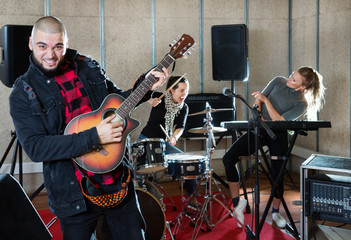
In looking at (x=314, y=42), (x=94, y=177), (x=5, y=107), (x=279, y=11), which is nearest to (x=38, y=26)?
(x=94, y=177)

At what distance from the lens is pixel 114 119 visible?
184 cm

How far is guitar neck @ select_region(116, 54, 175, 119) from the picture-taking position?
184 centimetres

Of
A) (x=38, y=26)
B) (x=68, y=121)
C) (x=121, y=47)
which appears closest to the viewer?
(x=38, y=26)

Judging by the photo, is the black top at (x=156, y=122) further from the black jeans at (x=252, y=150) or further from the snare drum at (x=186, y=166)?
the black jeans at (x=252, y=150)

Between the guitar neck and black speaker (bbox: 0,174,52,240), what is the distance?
79 centimetres

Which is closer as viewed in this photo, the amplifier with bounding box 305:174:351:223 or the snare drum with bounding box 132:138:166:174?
the amplifier with bounding box 305:174:351:223

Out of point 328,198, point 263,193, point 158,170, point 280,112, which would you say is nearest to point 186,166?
point 158,170

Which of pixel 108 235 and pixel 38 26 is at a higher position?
pixel 38 26

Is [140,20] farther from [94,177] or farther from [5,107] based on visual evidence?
[94,177]

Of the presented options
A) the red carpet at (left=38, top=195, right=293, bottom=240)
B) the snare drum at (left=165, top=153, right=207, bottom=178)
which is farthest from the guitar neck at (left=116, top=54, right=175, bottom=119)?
the snare drum at (left=165, top=153, right=207, bottom=178)

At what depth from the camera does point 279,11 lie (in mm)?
6012

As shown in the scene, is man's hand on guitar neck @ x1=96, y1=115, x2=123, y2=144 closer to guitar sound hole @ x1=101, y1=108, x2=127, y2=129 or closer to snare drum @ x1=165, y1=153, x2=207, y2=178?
guitar sound hole @ x1=101, y1=108, x2=127, y2=129

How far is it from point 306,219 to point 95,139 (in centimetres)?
189

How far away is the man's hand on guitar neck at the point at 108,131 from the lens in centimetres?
175
